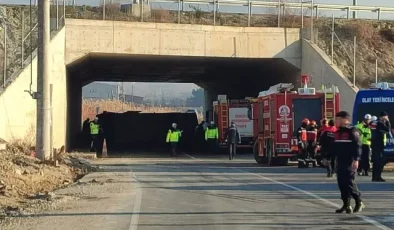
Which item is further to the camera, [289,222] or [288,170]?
[288,170]

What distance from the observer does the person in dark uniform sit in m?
13.7

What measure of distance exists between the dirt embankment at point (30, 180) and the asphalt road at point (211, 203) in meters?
0.62

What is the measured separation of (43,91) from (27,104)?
7009 millimetres

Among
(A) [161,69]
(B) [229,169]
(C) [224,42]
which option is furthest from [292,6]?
(B) [229,169]

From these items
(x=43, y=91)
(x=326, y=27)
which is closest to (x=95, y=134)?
(x=43, y=91)

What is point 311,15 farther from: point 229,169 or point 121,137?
point 121,137

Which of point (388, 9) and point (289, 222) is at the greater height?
point (388, 9)

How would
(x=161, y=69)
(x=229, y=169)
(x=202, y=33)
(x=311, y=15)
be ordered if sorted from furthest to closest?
(x=161, y=69), (x=311, y=15), (x=202, y=33), (x=229, y=169)

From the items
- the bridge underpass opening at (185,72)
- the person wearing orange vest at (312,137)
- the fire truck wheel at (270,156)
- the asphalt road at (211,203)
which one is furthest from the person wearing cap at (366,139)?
the bridge underpass opening at (185,72)

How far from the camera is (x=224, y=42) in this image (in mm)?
38812

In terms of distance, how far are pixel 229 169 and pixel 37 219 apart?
1439 cm

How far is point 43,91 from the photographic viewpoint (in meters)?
26.5

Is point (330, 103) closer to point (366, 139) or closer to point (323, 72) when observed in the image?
point (366, 139)

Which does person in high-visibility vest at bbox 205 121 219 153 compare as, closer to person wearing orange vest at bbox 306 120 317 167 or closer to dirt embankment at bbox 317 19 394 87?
dirt embankment at bbox 317 19 394 87
